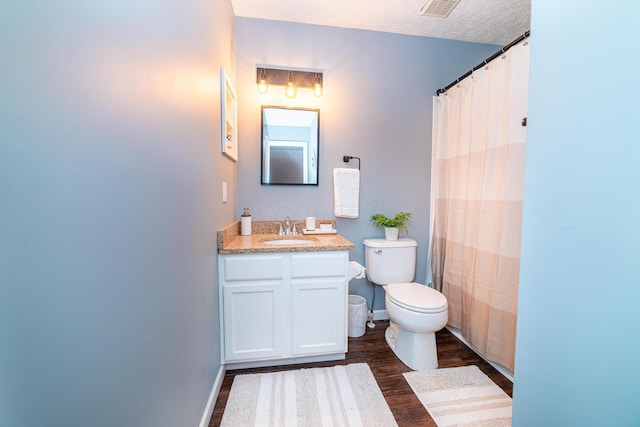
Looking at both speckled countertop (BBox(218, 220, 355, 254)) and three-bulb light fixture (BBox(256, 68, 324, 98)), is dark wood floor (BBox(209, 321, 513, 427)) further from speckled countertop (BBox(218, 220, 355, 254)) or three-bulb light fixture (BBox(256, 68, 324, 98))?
three-bulb light fixture (BBox(256, 68, 324, 98))

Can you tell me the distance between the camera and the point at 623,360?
0.53 metres

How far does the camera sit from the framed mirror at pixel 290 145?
199 cm

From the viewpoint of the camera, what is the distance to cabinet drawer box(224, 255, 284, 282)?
1.47 m

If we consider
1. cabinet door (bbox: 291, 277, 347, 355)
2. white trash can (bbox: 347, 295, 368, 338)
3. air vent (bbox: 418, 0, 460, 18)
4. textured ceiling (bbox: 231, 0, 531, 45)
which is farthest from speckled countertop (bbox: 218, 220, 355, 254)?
air vent (bbox: 418, 0, 460, 18)

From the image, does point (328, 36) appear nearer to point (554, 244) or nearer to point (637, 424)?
point (554, 244)

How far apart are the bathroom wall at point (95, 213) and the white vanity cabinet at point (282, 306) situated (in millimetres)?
515

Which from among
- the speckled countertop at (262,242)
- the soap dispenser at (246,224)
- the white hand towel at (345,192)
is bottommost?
the speckled countertop at (262,242)

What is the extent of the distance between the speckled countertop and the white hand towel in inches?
9.1

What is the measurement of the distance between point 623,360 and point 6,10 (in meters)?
1.25

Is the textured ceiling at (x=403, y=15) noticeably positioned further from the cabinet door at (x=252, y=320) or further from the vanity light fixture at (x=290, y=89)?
the cabinet door at (x=252, y=320)

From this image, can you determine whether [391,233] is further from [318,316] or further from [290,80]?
[290,80]

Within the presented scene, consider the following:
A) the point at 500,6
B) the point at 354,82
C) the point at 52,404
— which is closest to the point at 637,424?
the point at 52,404

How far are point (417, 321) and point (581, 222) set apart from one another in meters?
1.14

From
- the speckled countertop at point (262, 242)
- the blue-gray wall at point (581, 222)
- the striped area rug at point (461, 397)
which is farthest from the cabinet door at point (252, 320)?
the blue-gray wall at point (581, 222)
